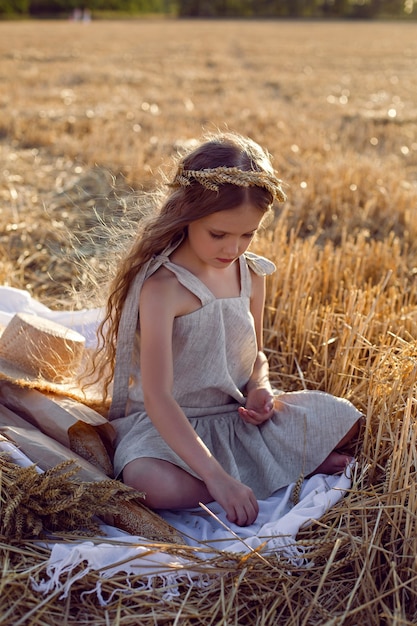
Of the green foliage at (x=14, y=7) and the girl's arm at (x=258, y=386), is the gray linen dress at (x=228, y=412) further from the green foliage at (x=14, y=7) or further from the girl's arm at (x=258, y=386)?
the green foliage at (x=14, y=7)

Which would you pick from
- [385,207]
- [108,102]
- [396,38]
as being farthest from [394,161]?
[396,38]

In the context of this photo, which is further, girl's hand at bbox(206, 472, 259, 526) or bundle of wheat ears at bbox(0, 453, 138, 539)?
girl's hand at bbox(206, 472, 259, 526)

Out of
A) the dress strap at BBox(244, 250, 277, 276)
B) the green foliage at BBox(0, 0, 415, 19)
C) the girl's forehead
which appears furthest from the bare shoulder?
the green foliage at BBox(0, 0, 415, 19)

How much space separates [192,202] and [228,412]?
0.75 meters

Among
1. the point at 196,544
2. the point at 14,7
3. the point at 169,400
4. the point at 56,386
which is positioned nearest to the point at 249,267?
the point at 169,400

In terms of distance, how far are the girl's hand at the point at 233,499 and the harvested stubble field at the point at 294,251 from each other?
A: 18cm

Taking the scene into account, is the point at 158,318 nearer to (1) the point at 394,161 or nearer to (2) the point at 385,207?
(2) the point at 385,207

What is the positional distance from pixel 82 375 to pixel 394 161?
15.4 feet

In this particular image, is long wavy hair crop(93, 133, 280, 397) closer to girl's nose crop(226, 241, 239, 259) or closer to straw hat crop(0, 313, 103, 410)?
girl's nose crop(226, 241, 239, 259)

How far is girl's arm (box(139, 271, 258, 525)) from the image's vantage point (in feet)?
6.79

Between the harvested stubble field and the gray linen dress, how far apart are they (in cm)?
17

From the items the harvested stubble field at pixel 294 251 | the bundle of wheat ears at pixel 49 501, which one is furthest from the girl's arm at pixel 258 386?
the bundle of wheat ears at pixel 49 501

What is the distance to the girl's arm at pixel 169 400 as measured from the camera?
2.07 meters

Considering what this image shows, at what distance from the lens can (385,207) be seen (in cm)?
489
